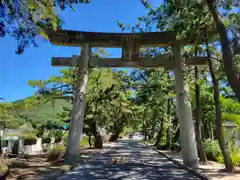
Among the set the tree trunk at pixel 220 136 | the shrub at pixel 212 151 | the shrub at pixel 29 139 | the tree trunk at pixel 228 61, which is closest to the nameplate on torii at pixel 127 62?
the tree trunk at pixel 220 136

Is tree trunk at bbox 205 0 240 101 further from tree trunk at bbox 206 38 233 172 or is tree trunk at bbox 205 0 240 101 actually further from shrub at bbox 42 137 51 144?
shrub at bbox 42 137 51 144

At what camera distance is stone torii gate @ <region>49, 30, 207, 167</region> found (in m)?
11.8

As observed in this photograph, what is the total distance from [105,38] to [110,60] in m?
1.23

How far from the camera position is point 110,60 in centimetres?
1269

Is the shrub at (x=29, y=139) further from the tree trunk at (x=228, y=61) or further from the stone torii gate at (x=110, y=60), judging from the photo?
the tree trunk at (x=228, y=61)

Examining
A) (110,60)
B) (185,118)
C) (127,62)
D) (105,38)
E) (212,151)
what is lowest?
(212,151)

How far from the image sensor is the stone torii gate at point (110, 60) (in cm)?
1181

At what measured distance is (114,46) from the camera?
12961mm

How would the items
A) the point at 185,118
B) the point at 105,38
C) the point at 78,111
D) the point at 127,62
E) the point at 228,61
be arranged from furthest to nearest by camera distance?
the point at 105,38 → the point at 127,62 → the point at 78,111 → the point at 185,118 → the point at 228,61

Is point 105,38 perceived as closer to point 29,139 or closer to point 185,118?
point 185,118

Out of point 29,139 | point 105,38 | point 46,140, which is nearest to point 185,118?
point 105,38

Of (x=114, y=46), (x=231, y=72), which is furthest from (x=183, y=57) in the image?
(x=231, y=72)

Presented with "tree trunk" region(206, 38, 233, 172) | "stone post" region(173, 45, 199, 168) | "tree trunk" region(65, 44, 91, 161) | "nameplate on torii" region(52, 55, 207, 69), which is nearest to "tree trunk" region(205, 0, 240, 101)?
"tree trunk" region(206, 38, 233, 172)

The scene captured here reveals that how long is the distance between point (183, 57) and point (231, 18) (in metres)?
3.98
